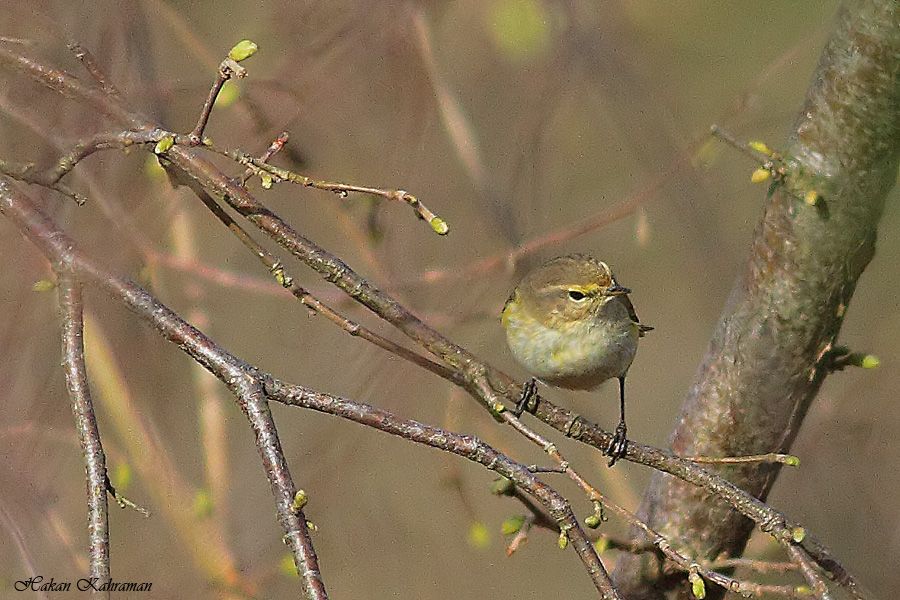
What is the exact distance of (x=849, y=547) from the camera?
3533 mm

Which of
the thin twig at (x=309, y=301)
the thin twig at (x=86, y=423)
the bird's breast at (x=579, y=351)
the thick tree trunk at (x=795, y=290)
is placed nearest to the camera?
the thin twig at (x=86, y=423)

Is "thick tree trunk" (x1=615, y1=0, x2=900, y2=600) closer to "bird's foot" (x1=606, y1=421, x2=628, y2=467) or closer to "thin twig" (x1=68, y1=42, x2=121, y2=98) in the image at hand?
"bird's foot" (x1=606, y1=421, x2=628, y2=467)

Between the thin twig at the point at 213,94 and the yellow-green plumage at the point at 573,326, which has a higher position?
the yellow-green plumage at the point at 573,326

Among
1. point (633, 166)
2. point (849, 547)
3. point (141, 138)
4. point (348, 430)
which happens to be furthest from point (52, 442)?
point (633, 166)

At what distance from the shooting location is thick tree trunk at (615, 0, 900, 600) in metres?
1.81

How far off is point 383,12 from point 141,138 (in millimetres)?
1789

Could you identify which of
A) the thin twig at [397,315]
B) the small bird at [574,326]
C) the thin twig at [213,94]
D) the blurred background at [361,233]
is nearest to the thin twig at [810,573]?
the thin twig at [397,315]

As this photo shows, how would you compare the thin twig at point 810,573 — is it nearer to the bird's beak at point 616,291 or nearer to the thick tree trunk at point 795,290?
the thick tree trunk at point 795,290

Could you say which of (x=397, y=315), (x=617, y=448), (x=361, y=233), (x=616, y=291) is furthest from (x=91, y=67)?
(x=616, y=291)

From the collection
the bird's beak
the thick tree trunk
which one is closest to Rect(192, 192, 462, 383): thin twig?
the thick tree trunk

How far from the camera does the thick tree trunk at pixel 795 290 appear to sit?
181cm

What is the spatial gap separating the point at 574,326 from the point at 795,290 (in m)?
0.82

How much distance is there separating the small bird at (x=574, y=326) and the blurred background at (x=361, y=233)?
161 mm

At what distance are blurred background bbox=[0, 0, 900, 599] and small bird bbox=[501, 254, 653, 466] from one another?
0.16 meters
